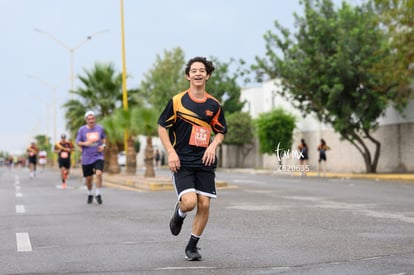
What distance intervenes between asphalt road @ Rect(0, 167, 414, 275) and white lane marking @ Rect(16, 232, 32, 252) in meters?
0.01

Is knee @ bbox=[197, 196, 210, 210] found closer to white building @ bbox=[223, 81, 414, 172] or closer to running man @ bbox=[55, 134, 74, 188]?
running man @ bbox=[55, 134, 74, 188]

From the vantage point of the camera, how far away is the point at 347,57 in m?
32.8

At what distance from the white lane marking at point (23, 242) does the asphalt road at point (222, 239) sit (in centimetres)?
1

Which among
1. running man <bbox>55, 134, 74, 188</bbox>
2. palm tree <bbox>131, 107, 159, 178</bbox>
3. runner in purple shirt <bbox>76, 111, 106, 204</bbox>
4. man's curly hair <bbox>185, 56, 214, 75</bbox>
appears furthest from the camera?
palm tree <bbox>131, 107, 159, 178</bbox>

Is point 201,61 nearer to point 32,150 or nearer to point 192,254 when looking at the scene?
point 192,254

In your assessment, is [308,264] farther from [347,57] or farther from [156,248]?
[347,57]

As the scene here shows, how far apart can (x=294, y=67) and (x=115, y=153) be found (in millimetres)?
8938

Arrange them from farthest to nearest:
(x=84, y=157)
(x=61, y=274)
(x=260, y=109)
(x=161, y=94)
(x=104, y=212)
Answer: (x=161, y=94)
(x=260, y=109)
(x=84, y=157)
(x=104, y=212)
(x=61, y=274)

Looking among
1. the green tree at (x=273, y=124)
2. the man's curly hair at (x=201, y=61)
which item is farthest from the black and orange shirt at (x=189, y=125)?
the green tree at (x=273, y=124)

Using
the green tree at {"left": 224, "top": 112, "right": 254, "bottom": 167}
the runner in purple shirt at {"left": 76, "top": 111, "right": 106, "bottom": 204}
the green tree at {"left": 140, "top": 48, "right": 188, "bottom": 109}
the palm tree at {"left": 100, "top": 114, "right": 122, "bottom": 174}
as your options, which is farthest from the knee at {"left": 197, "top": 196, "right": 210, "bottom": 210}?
the green tree at {"left": 140, "top": 48, "right": 188, "bottom": 109}

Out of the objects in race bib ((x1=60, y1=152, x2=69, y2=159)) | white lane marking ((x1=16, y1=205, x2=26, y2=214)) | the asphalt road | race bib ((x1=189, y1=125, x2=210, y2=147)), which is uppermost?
race bib ((x1=60, y1=152, x2=69, y2=159))

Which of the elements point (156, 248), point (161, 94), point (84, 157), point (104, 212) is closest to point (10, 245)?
point (156, 248)

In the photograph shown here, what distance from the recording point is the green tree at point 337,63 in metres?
32.9

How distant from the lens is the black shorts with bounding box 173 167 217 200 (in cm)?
754
